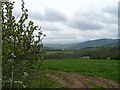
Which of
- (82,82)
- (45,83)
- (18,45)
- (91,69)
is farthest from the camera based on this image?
(91,69)

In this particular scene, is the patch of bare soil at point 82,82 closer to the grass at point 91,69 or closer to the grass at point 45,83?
the grass at point 45,83

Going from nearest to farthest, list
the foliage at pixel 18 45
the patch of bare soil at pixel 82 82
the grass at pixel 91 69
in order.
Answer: the foliage at pixel 18 45 → the patch of bare soil at pixel 82 82 → the grass at pixel 91 69

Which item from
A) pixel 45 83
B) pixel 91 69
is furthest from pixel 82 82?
pixel 91 69

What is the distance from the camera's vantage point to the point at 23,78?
9.65m

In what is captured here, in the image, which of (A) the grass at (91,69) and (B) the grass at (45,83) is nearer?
(B) the grass at (45,83)

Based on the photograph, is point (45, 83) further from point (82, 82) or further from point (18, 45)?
point (18, 45)

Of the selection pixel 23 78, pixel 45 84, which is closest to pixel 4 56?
pixel 23 78

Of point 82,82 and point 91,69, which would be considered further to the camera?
point 91,69

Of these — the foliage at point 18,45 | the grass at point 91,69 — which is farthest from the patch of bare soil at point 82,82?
the foliage at point 18,45

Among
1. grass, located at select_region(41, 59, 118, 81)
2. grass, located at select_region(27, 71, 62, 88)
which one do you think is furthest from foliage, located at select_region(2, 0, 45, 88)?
grass, located at select_region(41, 59, 118, 81)

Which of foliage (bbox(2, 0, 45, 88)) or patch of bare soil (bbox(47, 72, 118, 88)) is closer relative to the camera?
foliage (bbox(2, 0, 45, 88))

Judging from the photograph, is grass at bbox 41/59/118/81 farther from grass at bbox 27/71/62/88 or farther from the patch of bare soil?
grass at bbox 27/71/62/88

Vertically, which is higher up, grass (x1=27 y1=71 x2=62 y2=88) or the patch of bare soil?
grass (x1=27 y1=71 x2=62 y2=88)

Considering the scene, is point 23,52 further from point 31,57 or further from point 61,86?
point 61,86
